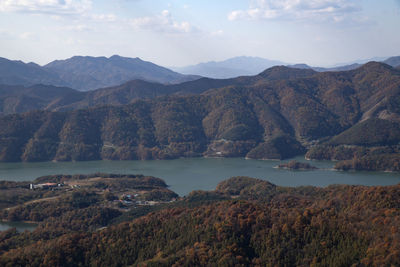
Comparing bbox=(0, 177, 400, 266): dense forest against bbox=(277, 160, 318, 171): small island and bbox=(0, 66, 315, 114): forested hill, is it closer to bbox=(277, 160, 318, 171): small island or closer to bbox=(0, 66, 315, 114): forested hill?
bbox=(277, 160, 318, 171): small island

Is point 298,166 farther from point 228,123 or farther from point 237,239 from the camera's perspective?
point 237,239

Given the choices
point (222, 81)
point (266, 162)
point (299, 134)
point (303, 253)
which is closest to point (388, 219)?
point (303, 253)

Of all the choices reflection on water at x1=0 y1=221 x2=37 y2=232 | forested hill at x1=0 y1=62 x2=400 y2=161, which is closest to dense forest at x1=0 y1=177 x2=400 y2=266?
reflection on water at x1=0 y1=221 x2=37 y2=232

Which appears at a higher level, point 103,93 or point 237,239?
point 103,93

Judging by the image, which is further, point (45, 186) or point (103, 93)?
point (103, 93)

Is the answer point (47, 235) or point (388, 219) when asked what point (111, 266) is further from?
point (388, 219)

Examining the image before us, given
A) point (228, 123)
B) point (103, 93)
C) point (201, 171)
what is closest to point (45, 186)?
point (201, 171)
